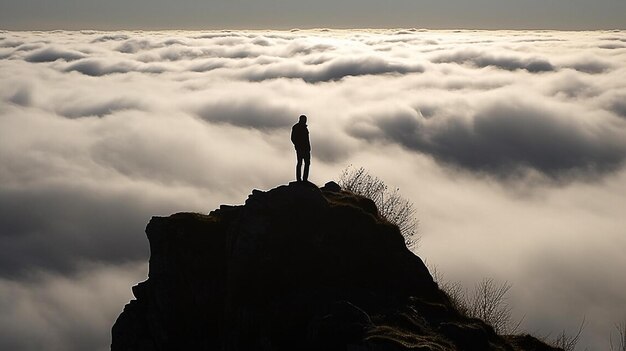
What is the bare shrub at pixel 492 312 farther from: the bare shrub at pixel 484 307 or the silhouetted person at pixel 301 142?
the silhouetted person at pixel 301 142

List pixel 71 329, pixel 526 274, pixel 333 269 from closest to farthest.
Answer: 1. pixel 333 269
2. pixel 526 274
3. pixel 71 329

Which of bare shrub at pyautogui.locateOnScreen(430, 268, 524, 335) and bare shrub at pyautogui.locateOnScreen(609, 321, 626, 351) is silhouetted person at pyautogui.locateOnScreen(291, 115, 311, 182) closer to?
bare shrub at pyautogui.locateOnScreen(430, 268, 524, 335)

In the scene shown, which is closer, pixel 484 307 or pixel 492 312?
pixel 484 307

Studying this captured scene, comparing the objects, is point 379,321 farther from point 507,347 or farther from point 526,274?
point 526,274

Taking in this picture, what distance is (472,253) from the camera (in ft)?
605

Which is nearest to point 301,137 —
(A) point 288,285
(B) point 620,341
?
(A) point 288,285

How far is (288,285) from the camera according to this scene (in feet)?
94.6

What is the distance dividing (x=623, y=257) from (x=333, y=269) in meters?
196

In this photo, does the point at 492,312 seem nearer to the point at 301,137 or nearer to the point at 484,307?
the point at 484,307

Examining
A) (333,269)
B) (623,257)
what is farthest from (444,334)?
(623,257)

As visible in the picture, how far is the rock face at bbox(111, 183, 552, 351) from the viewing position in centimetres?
2634

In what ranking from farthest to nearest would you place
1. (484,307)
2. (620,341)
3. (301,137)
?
(620,341) → (484,307) → (301,137)

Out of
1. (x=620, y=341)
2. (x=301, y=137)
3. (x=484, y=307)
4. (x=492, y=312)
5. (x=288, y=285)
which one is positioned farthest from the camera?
(x=620, y=341)

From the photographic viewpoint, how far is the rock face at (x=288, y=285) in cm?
2634
